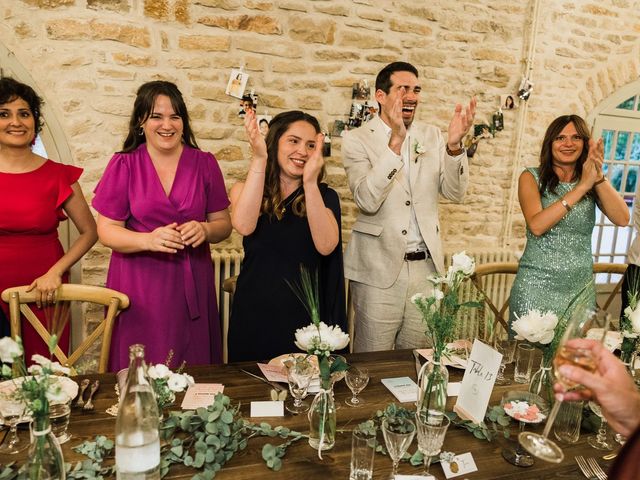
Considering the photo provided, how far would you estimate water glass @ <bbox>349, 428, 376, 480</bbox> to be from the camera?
1164 mm

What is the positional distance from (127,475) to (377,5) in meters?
3.28

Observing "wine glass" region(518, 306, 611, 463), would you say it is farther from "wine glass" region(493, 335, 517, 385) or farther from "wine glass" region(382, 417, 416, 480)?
"wine glass" region(493, 335, 517, 385)

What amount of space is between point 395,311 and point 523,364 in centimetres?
84

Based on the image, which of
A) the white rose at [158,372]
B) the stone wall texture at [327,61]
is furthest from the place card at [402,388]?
the stone wall texture at [327,61]

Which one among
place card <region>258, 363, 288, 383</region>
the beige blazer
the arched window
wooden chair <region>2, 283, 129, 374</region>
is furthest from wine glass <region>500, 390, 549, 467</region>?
the arched window

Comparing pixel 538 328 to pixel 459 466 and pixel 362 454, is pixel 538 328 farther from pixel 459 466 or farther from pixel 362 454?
pixel 362 454

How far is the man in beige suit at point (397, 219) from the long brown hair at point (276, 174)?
14.9 inches

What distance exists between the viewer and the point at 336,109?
348 cm

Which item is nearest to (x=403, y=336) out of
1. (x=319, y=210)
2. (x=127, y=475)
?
(x=319, y=210)

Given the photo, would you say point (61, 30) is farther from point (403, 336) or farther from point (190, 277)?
point (403, 336)

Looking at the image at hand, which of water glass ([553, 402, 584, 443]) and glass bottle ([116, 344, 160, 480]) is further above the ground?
glass bottle ([116, 344, 160, 480])

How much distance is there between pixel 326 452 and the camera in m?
1.30

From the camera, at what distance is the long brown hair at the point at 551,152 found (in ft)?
8.71

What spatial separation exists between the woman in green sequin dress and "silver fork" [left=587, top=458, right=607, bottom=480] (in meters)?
1.38
